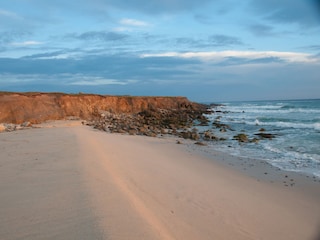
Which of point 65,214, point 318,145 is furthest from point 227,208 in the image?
point 318,145

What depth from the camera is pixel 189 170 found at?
9125 millimetres

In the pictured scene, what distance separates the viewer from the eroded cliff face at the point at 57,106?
78.7 ft

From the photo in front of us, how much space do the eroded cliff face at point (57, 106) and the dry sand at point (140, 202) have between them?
644 inches

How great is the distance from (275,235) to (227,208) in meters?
1.08

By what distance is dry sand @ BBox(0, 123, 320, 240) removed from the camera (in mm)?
4123

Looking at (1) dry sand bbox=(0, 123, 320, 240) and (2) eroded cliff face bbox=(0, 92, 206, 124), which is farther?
(2) eroded cliff face bbox=(0, 92, 206, 124)

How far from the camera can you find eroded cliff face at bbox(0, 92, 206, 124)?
2400 centimetres

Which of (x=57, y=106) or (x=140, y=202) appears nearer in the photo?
(x=140, y=202)

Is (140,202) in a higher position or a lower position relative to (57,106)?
lower

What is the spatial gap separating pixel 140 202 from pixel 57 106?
82.8ft

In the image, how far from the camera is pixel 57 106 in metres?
28.7

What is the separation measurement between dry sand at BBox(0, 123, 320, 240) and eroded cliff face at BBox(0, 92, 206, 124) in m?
16.4

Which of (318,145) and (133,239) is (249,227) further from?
(318,145)

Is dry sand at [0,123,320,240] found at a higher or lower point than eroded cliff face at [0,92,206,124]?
lower
